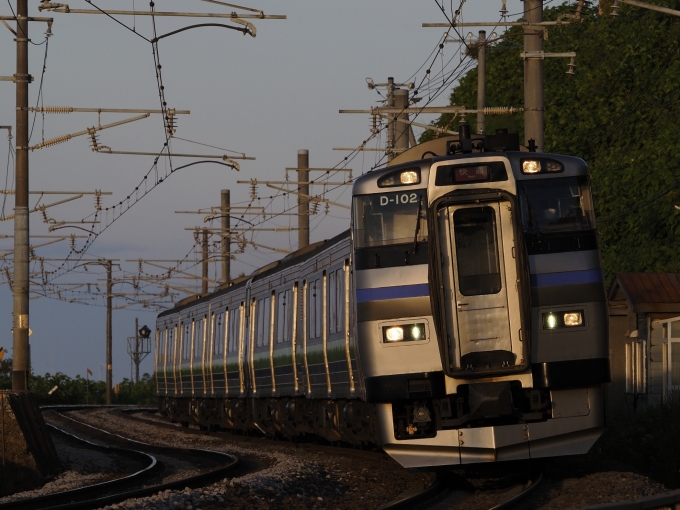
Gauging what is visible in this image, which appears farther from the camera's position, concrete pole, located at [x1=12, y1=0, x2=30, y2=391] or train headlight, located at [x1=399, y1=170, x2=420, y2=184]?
concrete pole, located at [x1=12, y1=0, x2=30, y2=391]

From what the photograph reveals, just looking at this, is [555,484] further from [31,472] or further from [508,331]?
[31,472]

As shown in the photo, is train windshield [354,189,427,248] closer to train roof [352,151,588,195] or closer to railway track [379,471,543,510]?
train roof [352,151,588,195]

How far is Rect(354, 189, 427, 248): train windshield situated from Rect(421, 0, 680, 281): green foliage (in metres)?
24.9

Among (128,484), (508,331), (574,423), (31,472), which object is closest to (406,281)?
(508,331)

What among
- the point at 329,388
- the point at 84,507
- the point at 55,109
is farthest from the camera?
the point at 55,109

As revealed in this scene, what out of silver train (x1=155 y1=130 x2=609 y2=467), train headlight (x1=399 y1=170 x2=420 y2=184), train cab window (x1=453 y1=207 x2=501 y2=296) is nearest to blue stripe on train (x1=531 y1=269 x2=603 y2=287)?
silver train (x1=155 y1=130 x2=609 y2=467)

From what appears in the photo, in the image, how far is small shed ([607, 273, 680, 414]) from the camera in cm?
2503

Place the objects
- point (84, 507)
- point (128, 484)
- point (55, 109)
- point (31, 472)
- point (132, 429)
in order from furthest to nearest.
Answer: point (132, 429) < point (55, 109) < point (31, 472) < point (128, 484) < point (84, 507)

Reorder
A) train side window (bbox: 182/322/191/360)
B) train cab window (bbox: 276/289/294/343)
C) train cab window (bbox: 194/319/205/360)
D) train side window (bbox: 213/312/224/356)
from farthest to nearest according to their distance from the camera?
train side window (bbox: 182/322/191/360) < train cab window (bbox: 194/319/205/360) < train side window (bbox: 213/312/224/356) < train cab window (bbox: 276/289/294/343)

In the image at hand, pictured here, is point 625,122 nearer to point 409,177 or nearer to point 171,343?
point 171,343

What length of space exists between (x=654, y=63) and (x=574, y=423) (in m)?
32.4

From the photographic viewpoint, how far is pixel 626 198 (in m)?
39.2

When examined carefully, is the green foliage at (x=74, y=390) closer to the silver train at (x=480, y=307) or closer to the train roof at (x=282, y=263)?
the train roof at (x=282, y=263)

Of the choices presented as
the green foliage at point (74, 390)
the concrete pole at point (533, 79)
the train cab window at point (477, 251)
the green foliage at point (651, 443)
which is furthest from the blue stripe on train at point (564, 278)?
Result: the green foliage at point (74, 390)
